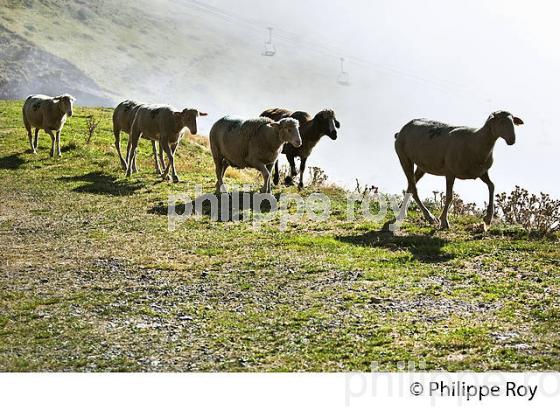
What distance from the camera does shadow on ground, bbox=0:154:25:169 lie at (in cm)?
2671

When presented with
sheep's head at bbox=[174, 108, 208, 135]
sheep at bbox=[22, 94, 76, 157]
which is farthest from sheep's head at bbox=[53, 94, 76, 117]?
sheep's head at bbox=[174, 108, 208, 135]

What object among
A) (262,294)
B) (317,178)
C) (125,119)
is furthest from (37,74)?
(262,294)

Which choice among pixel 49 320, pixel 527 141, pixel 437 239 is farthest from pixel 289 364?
pixel 527 141

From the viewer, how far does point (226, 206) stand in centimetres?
2039

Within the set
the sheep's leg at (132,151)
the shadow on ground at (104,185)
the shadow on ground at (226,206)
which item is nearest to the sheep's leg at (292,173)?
the shadow on ground at (226,206)

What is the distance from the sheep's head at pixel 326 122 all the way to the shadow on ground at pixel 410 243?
23.2ft

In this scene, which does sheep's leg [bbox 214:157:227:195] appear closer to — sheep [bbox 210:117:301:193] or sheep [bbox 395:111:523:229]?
sheep [bbox 210:117:301:193]

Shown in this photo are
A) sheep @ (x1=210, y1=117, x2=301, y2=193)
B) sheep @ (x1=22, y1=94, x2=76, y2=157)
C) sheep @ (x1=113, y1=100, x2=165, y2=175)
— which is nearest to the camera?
sheep @ (x1=210, y1=117, x2=301, y2=193)

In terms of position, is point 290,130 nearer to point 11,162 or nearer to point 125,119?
point 125,119

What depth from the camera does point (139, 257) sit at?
48.2 ft

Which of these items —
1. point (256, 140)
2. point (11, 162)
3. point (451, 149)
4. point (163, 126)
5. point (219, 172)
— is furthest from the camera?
point (11, 162)

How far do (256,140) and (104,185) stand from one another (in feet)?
20.6

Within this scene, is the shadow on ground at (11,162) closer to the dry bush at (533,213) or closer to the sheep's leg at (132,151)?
the sheep's leg at (132,151)

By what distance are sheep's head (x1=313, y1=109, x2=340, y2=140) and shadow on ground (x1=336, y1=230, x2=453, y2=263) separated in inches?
279
